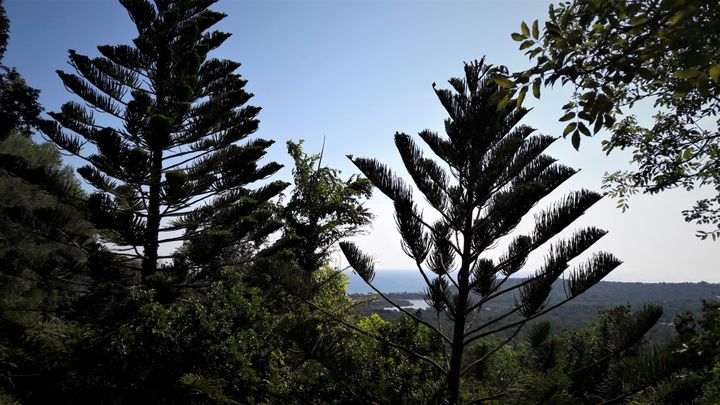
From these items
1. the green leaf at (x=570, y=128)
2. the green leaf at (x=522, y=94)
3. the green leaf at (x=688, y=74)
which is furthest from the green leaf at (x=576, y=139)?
the green leaf at (x=688, y=74)

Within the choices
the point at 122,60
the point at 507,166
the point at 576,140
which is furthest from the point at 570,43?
the point at 122,60

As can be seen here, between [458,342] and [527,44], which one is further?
[458,342]

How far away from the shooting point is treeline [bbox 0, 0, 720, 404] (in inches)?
127

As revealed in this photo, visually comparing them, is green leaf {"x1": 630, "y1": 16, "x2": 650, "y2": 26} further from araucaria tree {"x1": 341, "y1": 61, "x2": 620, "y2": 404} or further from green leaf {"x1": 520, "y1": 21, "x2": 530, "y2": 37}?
araucaria tree {"x1": 341, "y1": 61, "x2": 620, "y2": 404}

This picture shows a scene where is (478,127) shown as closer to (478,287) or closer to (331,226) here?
(478,287)

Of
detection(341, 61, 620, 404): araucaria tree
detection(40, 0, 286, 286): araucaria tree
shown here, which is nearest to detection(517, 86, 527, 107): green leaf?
detection(341, 61, 620, 404): araucaria tree

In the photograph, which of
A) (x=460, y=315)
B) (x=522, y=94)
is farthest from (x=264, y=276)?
(x=522, y=94)

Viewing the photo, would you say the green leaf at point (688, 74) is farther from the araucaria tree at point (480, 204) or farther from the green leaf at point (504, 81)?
the araucaria tree at point (480, 204)

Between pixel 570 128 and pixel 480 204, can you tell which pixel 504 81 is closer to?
pixel 570 128

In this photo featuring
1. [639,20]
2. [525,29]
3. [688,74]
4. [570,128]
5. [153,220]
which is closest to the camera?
[688,74]

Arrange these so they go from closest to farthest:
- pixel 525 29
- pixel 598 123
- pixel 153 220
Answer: pixel 598 123, pixel 525 29, pixel 153 220

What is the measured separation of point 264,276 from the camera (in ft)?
14.0

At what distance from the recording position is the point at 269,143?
8.71 m

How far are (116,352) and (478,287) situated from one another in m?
4.73
